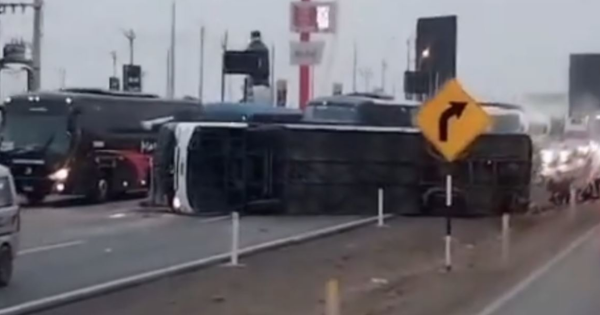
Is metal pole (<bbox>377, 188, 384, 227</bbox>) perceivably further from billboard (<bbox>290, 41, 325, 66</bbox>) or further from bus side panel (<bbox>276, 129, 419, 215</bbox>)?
billboard (<bbox>290, 41, 325, 66</bbox>)

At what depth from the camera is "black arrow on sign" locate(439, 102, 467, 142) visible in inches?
1018

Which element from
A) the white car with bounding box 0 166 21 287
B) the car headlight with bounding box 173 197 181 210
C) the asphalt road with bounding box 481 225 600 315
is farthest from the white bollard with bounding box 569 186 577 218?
the white car with bounding box 0 166 21 287

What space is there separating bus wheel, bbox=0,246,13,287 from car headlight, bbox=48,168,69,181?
2431 cm

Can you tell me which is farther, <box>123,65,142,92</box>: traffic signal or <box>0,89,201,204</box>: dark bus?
<box>123,65,142,92</box>: traffic signal

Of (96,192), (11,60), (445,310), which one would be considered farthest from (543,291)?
(11,60)

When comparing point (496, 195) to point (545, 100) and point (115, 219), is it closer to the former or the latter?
point (115, 219)

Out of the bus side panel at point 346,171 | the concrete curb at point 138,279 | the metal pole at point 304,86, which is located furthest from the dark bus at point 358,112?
the concrete curb at point 138,279

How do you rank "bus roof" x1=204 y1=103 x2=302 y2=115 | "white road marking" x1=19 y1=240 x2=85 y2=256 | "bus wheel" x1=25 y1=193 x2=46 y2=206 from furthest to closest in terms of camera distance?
1. "bus roof" x1=204 y1=103 x2=302 y2=115
2. "bus wheel" x1=25 y1=193 x2=46 y2=206
3. "white road marking" x1=19 y1=240 x2=85 y2=256

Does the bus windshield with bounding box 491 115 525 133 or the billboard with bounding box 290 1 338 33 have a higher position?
the billboard with bounding box 290 1 338 33

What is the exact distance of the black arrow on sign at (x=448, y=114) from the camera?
2586 cm

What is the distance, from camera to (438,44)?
68.4m

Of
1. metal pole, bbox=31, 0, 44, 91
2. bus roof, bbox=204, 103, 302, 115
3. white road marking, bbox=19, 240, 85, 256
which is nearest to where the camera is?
white road marking, bbox=19, 240, 85, 256

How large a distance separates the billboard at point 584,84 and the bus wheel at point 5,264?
2009 inches

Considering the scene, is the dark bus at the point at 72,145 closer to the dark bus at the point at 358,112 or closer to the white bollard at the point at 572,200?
the dark bus at the point at 358,112
